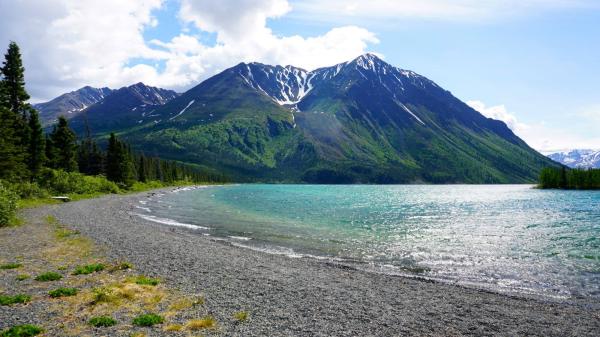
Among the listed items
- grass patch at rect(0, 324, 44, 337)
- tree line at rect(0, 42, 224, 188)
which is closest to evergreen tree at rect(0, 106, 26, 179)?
tree line at rect(0, 42, 224, 188)

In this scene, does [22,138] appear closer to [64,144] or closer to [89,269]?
[64,144]

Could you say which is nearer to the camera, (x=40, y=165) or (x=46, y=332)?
(x=46, y=332)

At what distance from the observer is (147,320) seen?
47.3 ft

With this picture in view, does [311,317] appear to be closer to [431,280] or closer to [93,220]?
[431,280]

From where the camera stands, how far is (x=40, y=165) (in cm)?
7675

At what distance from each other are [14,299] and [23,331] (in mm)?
4271

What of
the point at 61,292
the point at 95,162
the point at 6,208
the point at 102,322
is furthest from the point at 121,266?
the point at 95,162

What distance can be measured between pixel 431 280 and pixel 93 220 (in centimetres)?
4186

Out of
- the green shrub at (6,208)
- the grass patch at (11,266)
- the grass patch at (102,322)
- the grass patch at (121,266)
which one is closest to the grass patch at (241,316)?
the grass patch at (102,322)

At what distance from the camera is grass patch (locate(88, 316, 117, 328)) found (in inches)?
550

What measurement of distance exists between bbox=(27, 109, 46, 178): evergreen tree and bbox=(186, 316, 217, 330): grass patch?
76954 millimetres

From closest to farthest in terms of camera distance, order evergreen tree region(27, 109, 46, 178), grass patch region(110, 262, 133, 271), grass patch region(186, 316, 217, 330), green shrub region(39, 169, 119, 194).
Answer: grass patch region(186, 316, 217, 330)
grass patch region(110, 262, 133, 271)
evergreen tree region(27, 109, 46, 178)
green shrub region(39, 169, 119, 194)

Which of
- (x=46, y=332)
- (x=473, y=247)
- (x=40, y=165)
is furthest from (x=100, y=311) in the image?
(x=40, y=165)

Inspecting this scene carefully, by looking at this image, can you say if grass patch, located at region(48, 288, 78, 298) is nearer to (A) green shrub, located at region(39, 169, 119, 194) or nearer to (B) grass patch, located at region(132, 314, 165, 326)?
(B) grass patch, located at region(132, 314, 165, 326)
